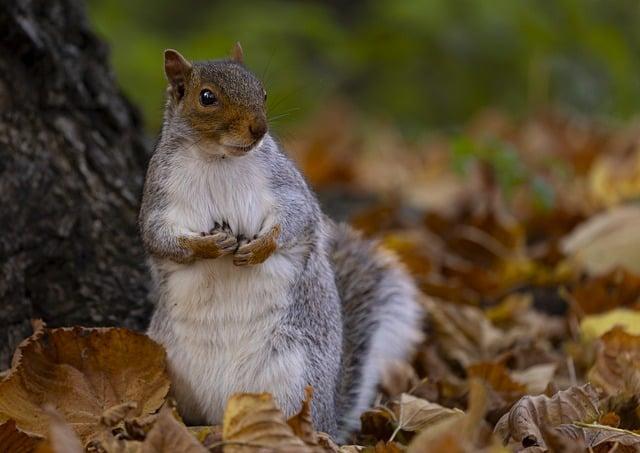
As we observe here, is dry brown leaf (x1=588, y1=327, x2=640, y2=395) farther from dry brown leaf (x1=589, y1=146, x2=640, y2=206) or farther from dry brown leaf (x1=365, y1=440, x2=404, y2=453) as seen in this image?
dry brown leaf (x1=589, y1=146, x2=640, y2=206)

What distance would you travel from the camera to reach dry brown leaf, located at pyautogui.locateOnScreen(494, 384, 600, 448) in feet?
8.77

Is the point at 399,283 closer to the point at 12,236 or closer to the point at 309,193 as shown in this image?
the point at 309,193

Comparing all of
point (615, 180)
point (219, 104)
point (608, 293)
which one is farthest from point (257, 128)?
point (615, 180)

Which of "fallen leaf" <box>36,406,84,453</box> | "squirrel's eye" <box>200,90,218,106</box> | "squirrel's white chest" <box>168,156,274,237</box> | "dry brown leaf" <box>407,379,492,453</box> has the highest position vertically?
"squirrel's eye" <box>200,90,218,106</box>

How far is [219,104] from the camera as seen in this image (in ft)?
9.26

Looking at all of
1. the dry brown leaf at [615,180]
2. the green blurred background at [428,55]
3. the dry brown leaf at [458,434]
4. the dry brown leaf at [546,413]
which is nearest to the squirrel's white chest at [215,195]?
the dry brown leaf at [546,413]

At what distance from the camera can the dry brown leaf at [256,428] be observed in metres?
2.30

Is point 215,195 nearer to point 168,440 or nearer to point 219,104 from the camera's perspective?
point 219,104

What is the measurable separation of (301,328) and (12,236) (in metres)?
1.04

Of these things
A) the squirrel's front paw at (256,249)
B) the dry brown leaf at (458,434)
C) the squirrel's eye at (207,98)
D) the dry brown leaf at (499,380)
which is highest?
the squirrel's eye at (207,98)

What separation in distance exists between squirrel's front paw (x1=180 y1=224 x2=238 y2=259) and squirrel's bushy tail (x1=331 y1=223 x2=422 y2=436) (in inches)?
32.7

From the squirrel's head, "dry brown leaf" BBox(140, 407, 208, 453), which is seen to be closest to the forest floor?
"dry brown leaf" BBox(140, 407, 208, 453)

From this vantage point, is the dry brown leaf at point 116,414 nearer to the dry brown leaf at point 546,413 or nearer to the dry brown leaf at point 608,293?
the dry brown leaf at point 546,413

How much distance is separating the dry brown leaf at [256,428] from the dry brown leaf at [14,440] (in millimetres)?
580
